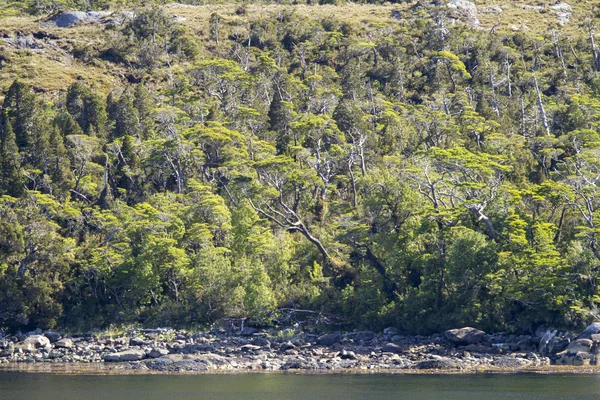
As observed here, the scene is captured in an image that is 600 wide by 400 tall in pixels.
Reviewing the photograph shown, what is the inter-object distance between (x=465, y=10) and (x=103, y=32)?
41.3 meters

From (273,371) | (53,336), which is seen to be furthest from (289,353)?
(53,336)

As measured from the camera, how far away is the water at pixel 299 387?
1170 inches

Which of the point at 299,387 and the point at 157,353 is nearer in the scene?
the point at 299,387

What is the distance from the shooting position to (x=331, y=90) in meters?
71.6

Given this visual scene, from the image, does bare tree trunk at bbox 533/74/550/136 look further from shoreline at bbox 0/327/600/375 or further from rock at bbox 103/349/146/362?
rock at bbox 103/349/146/362

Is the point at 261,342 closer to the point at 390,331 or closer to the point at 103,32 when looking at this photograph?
the point at 390,331

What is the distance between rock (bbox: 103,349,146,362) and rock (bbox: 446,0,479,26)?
6620 centimetres

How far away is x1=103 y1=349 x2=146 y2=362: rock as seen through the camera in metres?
40.3

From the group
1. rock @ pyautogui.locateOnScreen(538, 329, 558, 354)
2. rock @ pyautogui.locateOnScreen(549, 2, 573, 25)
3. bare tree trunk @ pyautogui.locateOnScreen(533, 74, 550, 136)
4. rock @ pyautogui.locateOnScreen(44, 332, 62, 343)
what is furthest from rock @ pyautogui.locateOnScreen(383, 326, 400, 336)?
rock @ pyautogui.locateOnScreen(549, 2, 573, 25)

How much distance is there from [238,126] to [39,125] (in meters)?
14.6

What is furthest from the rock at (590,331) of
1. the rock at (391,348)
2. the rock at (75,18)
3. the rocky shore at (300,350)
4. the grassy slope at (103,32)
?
the rock at (75,18)

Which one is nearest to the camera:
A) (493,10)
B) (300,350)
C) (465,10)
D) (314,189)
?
(300,350)

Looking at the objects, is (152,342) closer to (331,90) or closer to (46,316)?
(46,316)

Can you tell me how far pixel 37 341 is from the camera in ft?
144
